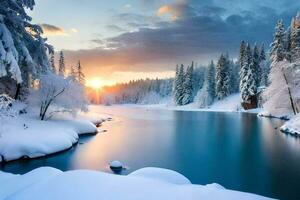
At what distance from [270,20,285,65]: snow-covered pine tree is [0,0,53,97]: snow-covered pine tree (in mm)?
42594

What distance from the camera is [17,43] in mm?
15664

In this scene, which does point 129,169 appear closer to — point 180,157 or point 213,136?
point 180,157

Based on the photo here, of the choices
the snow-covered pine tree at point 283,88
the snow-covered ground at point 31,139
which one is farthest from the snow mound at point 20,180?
the snow-covered pine tree at point 283,88

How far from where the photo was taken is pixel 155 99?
145375 mm

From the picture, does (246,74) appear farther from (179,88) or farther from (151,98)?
(151,98)

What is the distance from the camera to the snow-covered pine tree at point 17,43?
1289 cm

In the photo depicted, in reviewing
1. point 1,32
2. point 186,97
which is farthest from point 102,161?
point 186,97

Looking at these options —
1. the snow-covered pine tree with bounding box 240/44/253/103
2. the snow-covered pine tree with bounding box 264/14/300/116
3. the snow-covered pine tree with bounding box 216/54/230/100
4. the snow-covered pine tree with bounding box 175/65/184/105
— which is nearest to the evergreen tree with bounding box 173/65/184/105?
the snow-covered pine tree with bounding box 175/65/184/105

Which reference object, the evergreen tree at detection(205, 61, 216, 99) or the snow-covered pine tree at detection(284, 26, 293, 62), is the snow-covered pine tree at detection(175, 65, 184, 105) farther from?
the snow-covered pine tree at detection(284, 26, 293, 62)

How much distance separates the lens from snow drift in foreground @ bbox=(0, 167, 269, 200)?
7.89m

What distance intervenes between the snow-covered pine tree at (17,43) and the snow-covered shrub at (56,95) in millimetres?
7069

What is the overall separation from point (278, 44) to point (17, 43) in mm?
47727

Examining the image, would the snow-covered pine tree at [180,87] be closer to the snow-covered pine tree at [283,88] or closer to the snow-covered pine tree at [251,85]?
the snow-covered pine tree at [251,85]

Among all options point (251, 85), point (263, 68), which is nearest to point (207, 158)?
point (251, 85)
